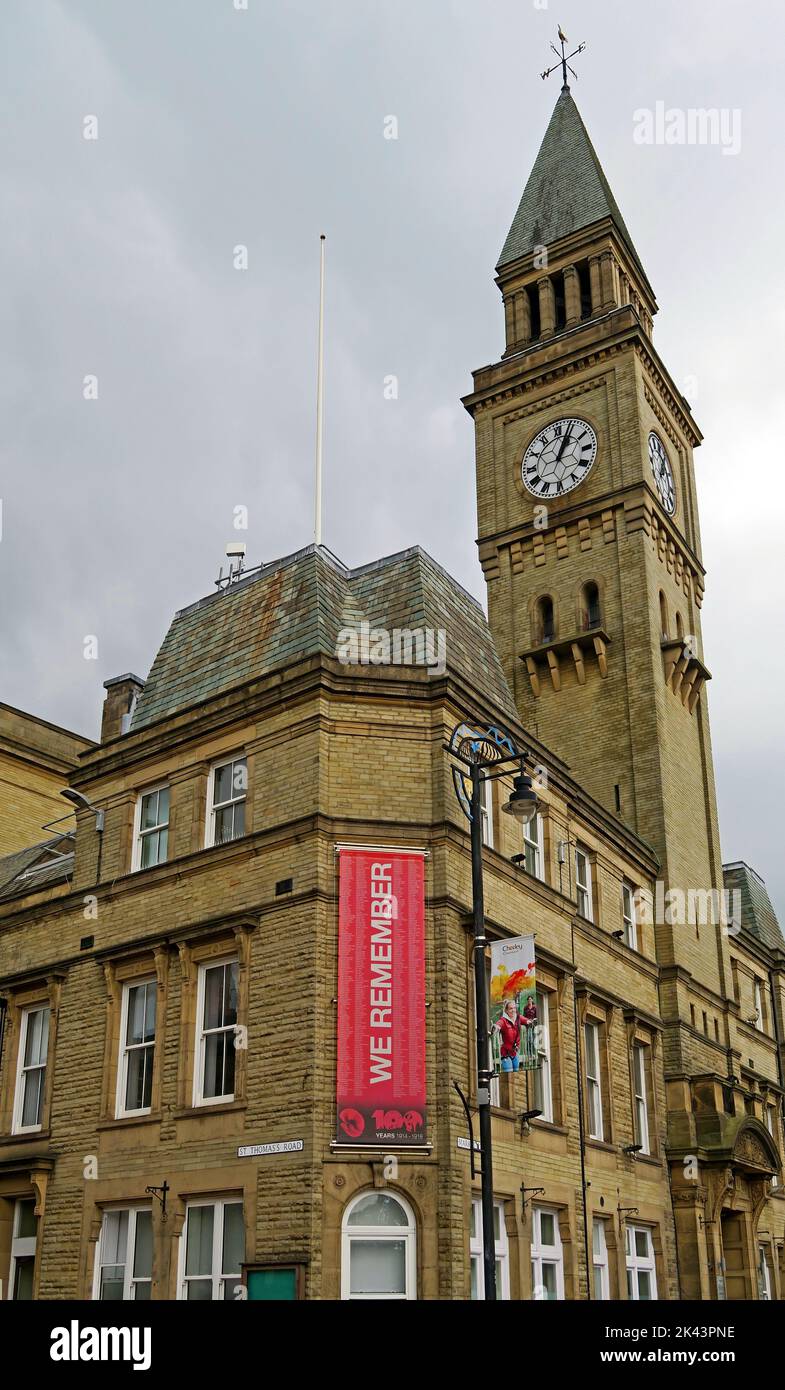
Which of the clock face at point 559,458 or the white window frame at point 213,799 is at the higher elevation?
the clock face at point 559,458

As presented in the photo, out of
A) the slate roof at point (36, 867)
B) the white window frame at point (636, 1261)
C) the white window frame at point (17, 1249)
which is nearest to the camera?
the white window frame at point (17, 1249)

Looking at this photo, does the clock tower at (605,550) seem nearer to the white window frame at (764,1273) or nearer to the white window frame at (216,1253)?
the white window frame at (764,1273)

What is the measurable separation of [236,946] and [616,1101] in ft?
34.7

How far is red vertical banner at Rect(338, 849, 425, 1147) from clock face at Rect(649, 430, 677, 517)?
23030mm

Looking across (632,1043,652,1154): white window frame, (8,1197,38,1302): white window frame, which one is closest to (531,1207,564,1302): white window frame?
(632,1043,652,1154): white window frame

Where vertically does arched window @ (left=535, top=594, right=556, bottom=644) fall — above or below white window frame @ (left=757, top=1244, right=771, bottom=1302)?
above

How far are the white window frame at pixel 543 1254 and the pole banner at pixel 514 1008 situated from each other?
643 centimetres

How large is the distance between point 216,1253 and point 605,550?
24.9 meters

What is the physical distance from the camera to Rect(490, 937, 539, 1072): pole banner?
761 inches

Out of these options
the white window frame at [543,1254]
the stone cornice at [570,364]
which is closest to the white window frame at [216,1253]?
the white window frame at [543,1254]

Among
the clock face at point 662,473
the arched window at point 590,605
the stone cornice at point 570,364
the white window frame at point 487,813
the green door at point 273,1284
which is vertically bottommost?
the green door at point 273,1284

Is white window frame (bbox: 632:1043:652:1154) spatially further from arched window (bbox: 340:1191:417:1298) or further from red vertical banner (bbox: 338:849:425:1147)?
arched window (bbox: 340:1191:417:1298)

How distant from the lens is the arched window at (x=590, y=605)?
40.2 m

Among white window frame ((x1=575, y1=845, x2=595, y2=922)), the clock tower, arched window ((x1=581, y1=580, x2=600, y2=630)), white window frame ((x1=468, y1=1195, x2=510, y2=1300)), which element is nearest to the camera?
white window frame ((x1=468, y1=1195, x2=510, y2=1300))
